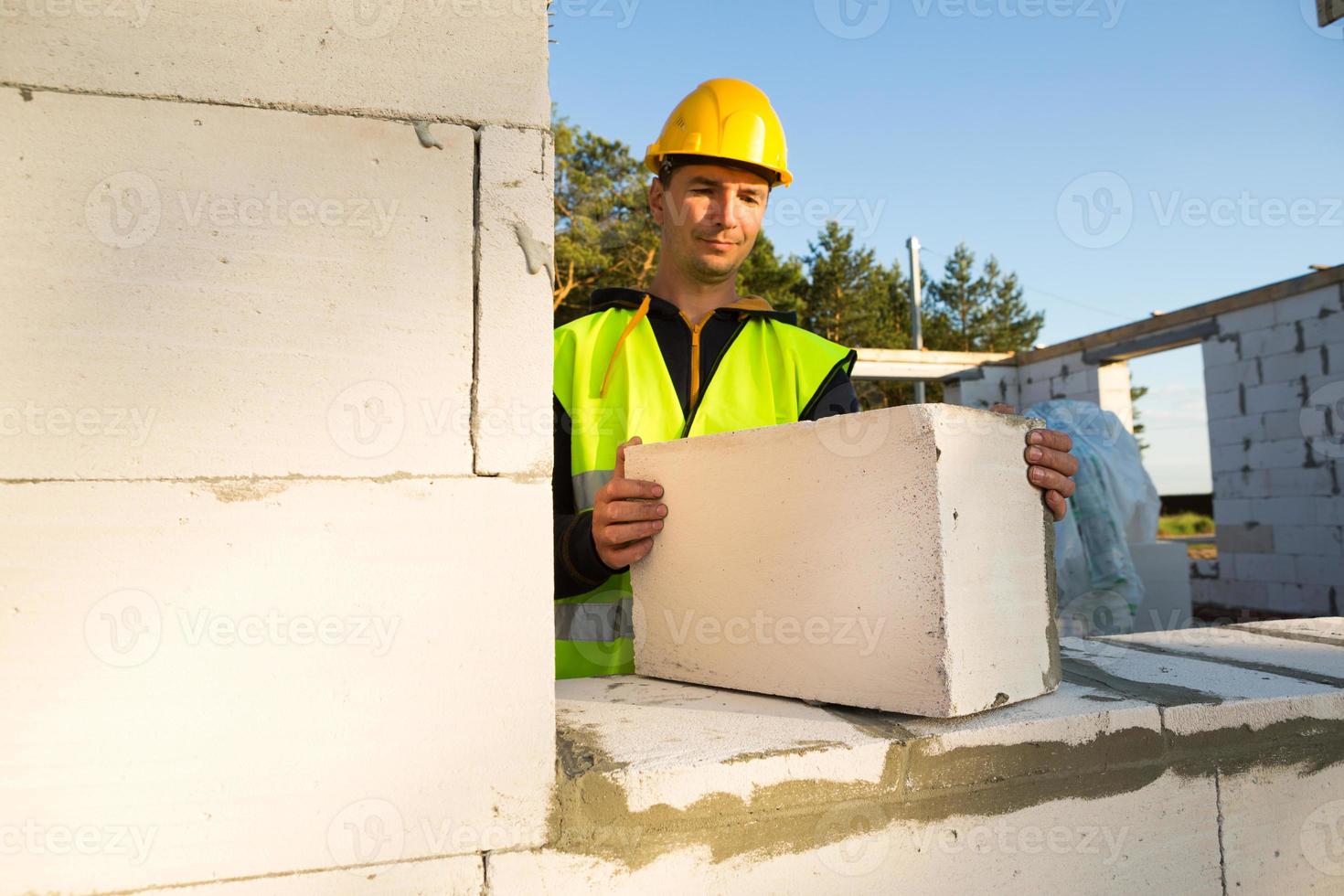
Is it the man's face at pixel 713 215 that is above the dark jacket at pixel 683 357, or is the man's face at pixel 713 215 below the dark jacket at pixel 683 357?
above

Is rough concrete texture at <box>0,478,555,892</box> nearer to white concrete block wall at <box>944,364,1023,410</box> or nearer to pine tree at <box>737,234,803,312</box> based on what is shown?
white concrete block wall at <box>944,364,1023,410</box>

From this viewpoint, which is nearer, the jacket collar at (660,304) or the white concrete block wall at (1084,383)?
the jacket collar at (660,304)

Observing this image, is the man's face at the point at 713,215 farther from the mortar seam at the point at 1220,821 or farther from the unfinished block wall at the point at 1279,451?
the unfinished block wall at the point at 1279,451

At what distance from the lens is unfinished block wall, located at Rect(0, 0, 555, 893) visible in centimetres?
109

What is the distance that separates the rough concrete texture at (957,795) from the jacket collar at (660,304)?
3.96 feet

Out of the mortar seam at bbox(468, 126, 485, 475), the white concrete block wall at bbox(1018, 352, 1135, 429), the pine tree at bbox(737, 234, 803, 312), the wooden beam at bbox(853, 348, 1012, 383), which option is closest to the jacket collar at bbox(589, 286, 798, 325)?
the mortar seam at bbox(468, 126, 485, 475)

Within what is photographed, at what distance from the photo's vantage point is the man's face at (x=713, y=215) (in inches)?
93.9

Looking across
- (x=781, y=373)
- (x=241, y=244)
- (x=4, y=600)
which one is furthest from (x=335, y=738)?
(x=781, y=373)

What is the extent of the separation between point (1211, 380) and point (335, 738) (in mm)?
10170

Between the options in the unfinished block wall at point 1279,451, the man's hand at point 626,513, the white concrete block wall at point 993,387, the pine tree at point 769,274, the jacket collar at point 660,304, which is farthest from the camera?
the pine tree at point 769,274

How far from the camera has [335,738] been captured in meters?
1.16

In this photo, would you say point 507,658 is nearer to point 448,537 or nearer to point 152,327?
point 448,537

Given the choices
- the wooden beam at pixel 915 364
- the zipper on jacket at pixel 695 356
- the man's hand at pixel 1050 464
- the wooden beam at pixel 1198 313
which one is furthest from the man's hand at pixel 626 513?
the wooden beam at pixel 915 364

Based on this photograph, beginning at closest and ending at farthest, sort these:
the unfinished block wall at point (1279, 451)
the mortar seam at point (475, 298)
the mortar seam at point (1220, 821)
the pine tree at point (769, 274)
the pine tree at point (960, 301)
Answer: the mortar seam at point (475, 298) → the mortar seam at point (1220, 821) → the unfinished block wall at point (1279, 451) → the pine tree at point (769, 274) → the pine tree at point (960, 301)
